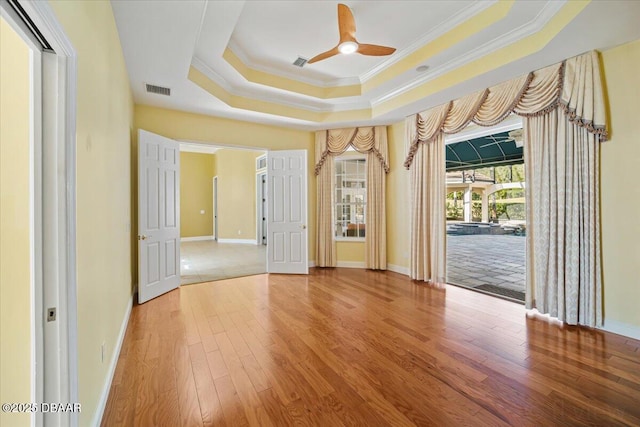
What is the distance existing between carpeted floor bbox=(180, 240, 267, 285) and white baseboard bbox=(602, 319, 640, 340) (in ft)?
15.4

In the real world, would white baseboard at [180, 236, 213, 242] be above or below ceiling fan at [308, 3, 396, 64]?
below

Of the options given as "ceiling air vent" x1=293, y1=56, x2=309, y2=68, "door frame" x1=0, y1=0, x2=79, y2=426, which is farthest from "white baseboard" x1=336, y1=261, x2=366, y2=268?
"door frame" x1=0, y1=0, x2=79, y2=426

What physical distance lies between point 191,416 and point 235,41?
3.74 metres

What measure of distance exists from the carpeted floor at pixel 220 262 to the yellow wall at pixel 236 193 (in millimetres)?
607

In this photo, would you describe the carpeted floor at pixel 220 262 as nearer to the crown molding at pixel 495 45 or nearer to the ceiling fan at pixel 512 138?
the crown molding at pixel 495 45

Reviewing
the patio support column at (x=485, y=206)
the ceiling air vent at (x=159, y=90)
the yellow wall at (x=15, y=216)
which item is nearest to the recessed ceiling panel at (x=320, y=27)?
the ceiling air vent at (x=159, y=90)

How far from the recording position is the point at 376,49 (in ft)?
8.90

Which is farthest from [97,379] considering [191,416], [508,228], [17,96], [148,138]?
[508,228]

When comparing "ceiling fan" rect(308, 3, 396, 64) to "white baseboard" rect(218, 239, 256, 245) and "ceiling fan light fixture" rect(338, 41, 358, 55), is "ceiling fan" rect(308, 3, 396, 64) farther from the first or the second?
"white baseboard" rect(218, 239, 256, 245)

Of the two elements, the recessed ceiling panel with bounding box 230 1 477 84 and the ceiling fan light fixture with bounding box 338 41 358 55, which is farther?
the recessed ceiling panel with bounding box 230 1 477 84

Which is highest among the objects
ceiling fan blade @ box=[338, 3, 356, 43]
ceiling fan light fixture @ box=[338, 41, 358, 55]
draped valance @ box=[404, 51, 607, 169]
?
ceiling fan blade @ box=[338, 3, 356, 43]

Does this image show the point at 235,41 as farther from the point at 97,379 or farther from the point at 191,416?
the point at 191,416

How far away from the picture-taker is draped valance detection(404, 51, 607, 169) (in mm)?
2555

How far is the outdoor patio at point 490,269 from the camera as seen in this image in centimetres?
407
